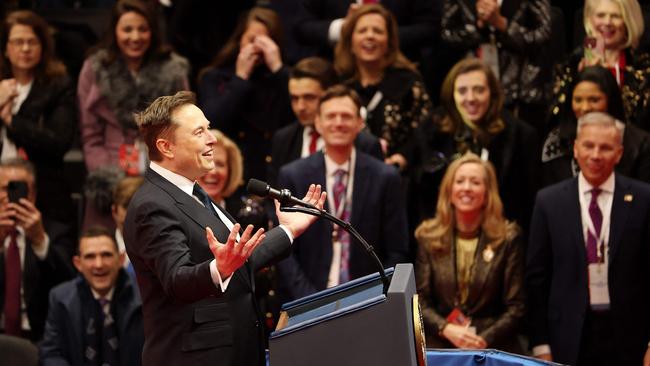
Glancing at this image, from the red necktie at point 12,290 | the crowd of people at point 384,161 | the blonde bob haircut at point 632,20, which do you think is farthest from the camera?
the blonde bob haircut at point 632,20

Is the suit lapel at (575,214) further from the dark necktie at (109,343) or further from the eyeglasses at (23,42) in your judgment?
the eyeglasses at (23,42)

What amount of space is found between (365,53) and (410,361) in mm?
3378

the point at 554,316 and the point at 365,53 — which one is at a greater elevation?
the point at 365,53

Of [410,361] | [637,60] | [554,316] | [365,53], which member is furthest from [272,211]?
[410,361]

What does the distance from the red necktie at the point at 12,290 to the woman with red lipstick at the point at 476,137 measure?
2.09 metres

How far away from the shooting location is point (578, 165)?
5.68m

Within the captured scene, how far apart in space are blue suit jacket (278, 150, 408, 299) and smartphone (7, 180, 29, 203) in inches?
56.1

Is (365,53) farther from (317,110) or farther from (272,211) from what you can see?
(272,211)

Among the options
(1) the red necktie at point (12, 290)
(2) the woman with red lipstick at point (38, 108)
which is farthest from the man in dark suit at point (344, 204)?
(2) the woman with red lipstick at point (38, 108)

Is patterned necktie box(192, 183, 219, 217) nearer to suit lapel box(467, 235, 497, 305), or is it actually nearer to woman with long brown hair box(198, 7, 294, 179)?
suit lapel box(467, 235, 497, 305)

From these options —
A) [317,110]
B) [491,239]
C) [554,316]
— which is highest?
[317,110]

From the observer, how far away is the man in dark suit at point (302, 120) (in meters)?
5.91

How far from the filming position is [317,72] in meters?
5.95

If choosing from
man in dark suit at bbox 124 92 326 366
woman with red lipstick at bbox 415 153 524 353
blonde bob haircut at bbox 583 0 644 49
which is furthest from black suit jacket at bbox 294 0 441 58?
man in dark suit at bbox 124 92 326 366
